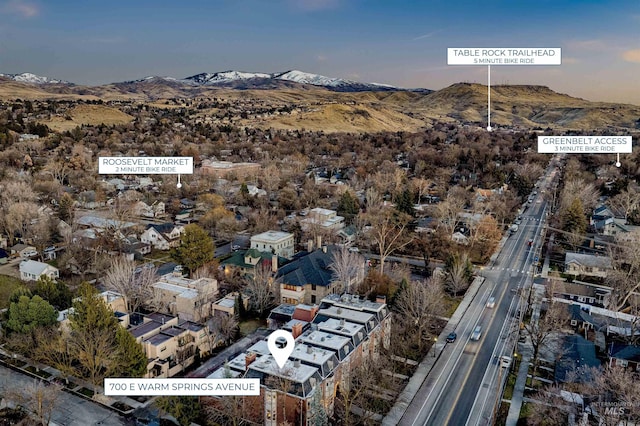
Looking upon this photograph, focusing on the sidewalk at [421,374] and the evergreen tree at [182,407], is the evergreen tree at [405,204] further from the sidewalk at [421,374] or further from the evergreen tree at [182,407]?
the evergreen tree at [182,407]

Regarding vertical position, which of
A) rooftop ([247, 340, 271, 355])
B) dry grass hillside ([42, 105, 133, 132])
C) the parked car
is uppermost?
dry grass hillside ([42, 105, 133, 132])

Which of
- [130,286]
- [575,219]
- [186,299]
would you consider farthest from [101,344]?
[575,219]

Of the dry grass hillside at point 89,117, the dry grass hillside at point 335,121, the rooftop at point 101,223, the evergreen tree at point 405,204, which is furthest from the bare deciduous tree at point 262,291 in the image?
the dry grass hillside at point 335,121

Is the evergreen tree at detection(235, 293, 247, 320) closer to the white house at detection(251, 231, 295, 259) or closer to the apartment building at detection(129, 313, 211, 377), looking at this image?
the apartment building at detection(129, 313, 211, 377)

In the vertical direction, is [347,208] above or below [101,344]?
above

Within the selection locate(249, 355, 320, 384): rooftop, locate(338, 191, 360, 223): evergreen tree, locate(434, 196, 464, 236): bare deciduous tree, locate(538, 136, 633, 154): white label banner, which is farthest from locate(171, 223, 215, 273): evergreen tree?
locate(538, 136, 633, 154): white label banner

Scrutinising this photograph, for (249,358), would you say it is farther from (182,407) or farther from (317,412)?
(317,412)
